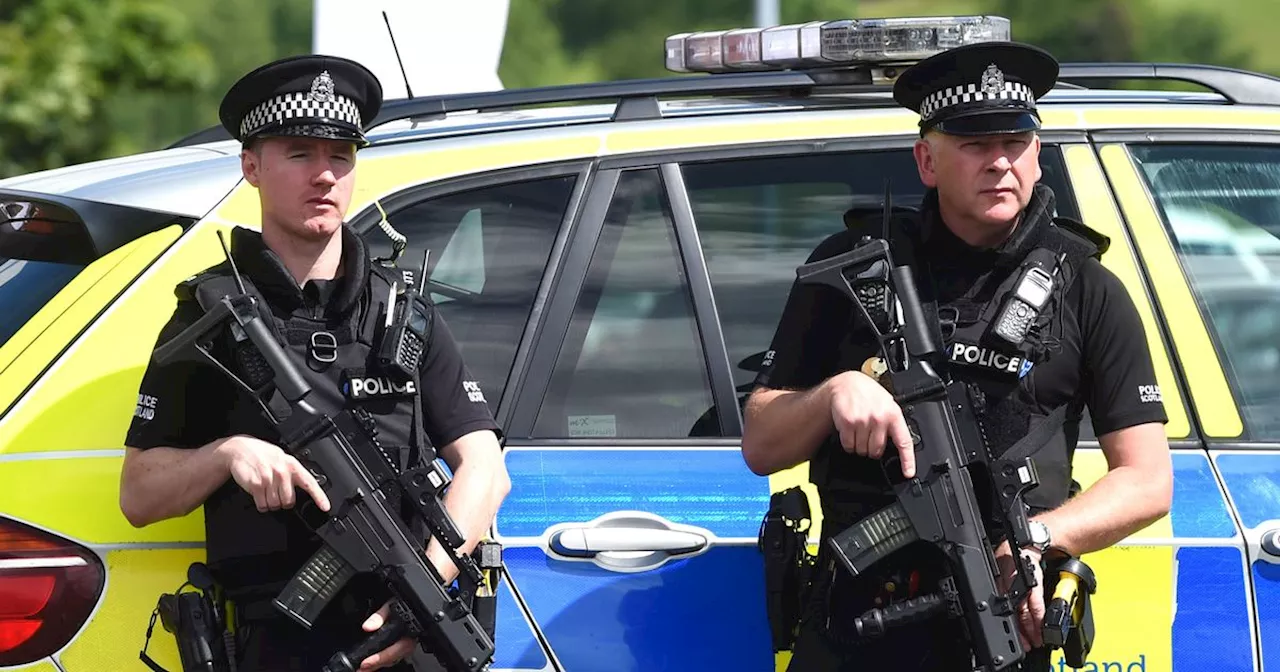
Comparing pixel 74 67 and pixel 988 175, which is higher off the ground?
pixel 74 67

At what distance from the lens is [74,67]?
39.5 ft

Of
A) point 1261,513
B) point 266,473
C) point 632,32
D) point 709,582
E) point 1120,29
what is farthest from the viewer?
point 1120,29

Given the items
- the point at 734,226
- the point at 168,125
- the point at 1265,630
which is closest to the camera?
the point at 1265,630

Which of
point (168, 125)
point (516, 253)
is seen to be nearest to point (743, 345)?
point (516, 253)

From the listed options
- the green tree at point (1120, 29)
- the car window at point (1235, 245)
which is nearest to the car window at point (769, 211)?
the car window at point (1235, 245)

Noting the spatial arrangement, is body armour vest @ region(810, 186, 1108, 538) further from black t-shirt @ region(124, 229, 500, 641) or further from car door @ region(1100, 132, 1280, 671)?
black t-shirt @ region(124, 229, 500, 641)

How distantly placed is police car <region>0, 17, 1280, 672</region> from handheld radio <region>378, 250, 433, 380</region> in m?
0.15

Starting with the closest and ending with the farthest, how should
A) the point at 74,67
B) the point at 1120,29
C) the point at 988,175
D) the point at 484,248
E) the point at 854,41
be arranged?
the point at 988,175, the point at 484,248, the point at 854,41, the point at 74,67, the point at 1120,29

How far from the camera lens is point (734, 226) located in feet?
10.5

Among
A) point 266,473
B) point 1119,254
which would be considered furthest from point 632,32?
point 266,473

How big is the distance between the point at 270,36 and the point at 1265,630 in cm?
2946

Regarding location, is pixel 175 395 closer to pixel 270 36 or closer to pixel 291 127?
pixel 291 127

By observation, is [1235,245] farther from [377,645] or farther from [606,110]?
[377,645]

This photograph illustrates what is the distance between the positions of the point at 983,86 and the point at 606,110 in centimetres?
93
